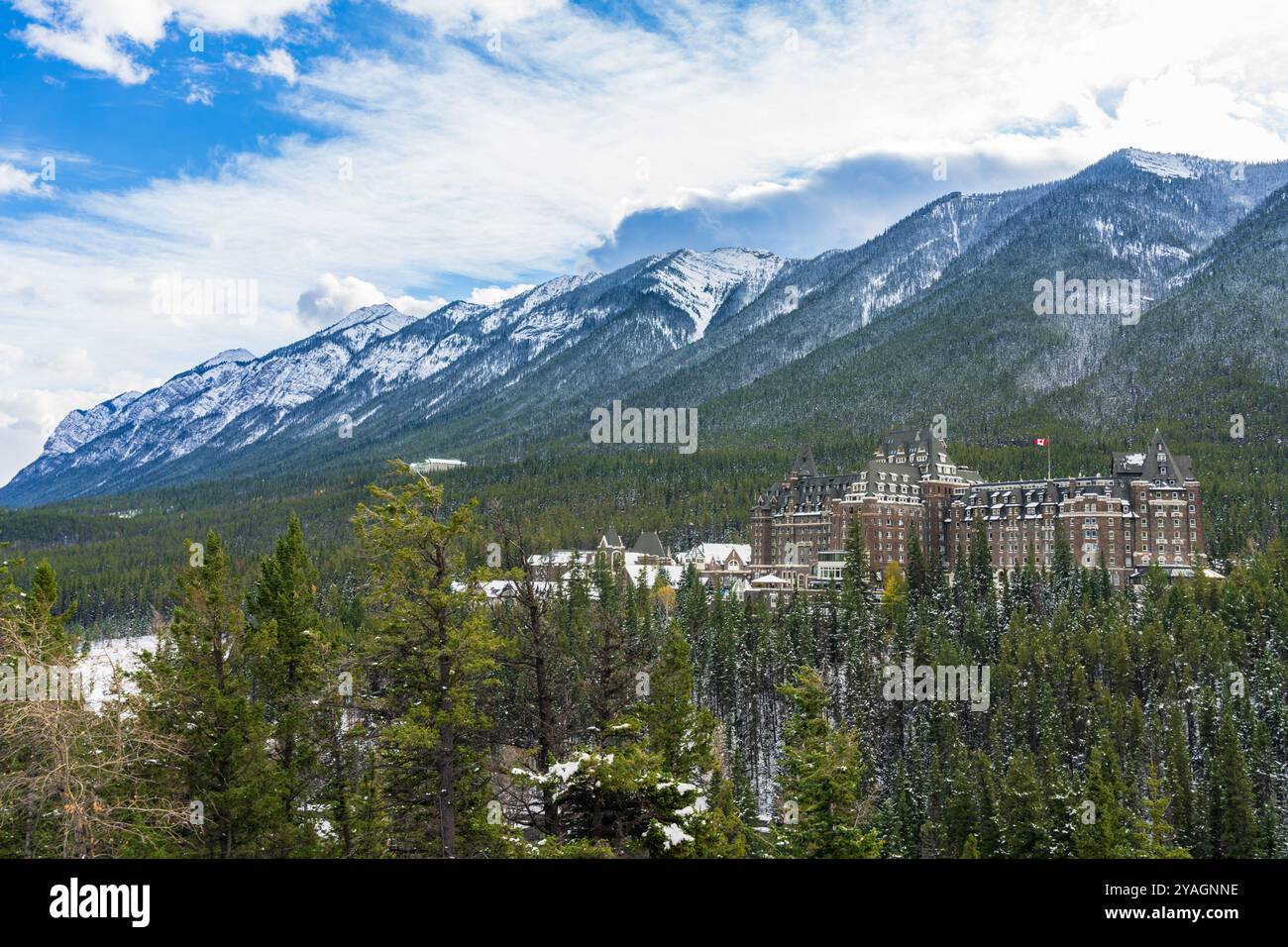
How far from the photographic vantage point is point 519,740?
101ft

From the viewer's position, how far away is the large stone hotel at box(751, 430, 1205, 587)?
128 metres

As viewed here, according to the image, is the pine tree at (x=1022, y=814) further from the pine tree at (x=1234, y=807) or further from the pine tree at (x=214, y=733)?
the pine tree at (x=214, y=733)

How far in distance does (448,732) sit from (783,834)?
63.4 feet

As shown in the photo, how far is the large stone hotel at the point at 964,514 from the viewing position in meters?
128

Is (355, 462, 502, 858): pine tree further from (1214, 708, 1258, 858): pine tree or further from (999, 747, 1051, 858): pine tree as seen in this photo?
(1214, 708, 1258, 858): pine tree

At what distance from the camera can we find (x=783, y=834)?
41.5 metres

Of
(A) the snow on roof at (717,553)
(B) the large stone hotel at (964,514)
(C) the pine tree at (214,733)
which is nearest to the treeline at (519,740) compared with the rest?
(C) the pine tree at (214,733)

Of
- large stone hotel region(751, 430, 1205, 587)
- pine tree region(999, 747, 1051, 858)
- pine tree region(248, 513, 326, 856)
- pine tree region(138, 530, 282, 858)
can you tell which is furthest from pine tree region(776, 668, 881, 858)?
large stone hotel region(751, 430, 1205, 587)

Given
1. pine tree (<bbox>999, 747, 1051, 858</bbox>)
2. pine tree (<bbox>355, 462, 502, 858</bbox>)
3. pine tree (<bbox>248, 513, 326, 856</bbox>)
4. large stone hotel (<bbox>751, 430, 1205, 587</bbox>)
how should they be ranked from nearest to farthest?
pine tree (<bbox>355, 462, 502, 858</bbox>) → pine tree (<bbox>248, 513, 326, 856</bbox>) → pine tree (<bbox>999, 747, 1051, 858</bbox>) → large stone hotel (<bbox>751, 430, 1205, 587</bbox>)

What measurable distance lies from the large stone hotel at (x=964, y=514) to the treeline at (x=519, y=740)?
1456 inches

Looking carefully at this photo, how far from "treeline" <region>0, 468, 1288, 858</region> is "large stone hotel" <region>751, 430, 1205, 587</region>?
36987 millimetres

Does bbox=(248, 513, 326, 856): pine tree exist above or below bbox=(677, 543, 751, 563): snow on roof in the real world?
below

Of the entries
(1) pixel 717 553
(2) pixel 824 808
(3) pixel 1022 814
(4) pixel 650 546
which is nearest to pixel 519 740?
(2) pixel 824 808

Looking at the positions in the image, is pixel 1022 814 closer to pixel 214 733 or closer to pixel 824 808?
pixel 824 808
